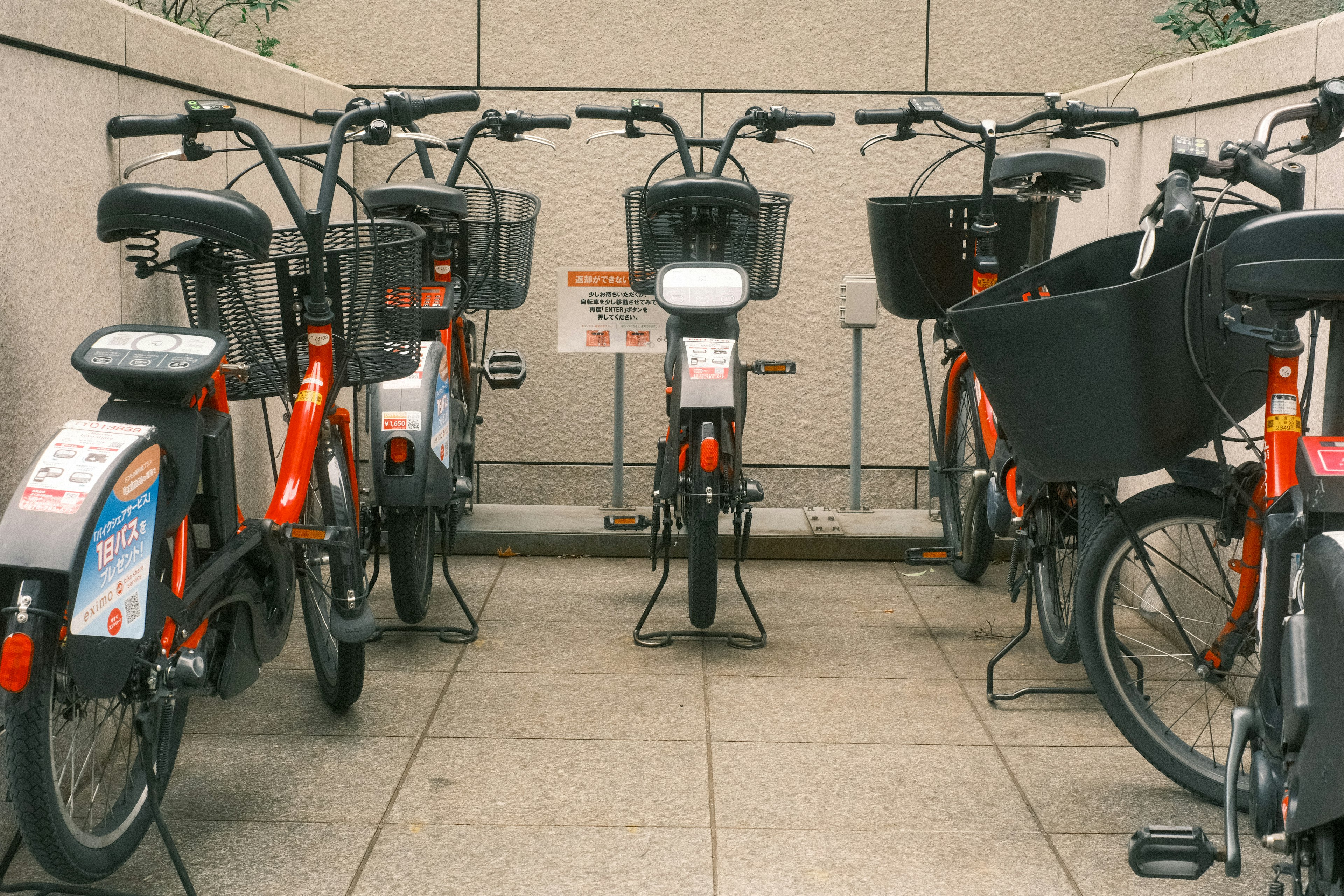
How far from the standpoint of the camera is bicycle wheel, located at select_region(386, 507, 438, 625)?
405 centimetres

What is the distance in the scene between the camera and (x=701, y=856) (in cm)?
286

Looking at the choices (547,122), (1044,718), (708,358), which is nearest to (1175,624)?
(1044,718)

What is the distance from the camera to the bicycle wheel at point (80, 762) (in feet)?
7.14

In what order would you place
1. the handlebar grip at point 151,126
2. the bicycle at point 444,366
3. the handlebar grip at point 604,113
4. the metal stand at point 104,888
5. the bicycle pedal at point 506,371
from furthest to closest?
the bicycle pedal at point 506,371
the handlebar grip at point 604,113
the bicycle at point 444,366
the handlebar grip at point 151,126
the metal stand at point 104,888

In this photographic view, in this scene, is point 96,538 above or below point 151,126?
below

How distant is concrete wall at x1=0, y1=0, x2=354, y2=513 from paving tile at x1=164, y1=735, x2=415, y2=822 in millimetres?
853

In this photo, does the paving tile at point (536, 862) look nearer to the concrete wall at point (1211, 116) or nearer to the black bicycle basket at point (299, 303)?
the black bicycle basket at point (299, 303)

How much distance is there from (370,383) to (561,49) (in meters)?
2.94

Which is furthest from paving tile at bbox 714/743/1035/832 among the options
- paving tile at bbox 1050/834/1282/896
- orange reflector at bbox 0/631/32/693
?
orange reflector at bbox 0/631/32/693

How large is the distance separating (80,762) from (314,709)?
43.4 inches

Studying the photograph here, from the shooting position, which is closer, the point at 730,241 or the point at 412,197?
the point at 412,197

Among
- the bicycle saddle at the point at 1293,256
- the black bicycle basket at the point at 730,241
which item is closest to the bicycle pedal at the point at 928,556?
the black bicycle basket at the point at 730,241

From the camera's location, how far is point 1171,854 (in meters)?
2.26

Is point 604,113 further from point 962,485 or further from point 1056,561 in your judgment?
point 1056,561
